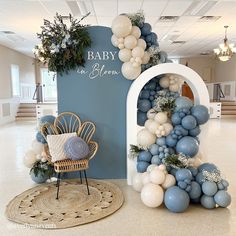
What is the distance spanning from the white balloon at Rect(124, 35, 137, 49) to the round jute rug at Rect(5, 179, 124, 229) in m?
1.98

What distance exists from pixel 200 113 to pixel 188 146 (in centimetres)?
47

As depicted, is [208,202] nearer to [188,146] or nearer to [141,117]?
[188,146]

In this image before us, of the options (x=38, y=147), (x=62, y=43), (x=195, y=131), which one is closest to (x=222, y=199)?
(x=195, y=131)

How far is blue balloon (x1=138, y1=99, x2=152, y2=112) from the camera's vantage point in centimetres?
372

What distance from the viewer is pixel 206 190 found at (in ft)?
9.59

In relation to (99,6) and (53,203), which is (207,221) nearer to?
(53,203)

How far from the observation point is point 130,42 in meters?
3.46

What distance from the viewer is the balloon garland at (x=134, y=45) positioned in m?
3.43

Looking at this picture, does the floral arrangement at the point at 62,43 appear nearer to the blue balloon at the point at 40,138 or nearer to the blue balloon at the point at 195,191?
the blue balloon at the point at 40,138

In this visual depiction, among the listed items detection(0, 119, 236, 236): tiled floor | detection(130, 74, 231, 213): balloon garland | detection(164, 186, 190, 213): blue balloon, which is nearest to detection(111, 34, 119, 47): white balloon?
detection(130, 74, 231, 213): balloon garland

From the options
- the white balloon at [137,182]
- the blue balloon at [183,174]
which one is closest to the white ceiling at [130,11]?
the white balloon at [137,182]

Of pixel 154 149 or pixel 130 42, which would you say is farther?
pixel 130 42

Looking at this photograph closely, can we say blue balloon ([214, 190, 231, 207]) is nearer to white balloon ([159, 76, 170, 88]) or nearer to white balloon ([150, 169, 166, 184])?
white balloon ([150, 169, 166, 184])

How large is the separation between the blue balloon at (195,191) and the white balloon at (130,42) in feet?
6.38
